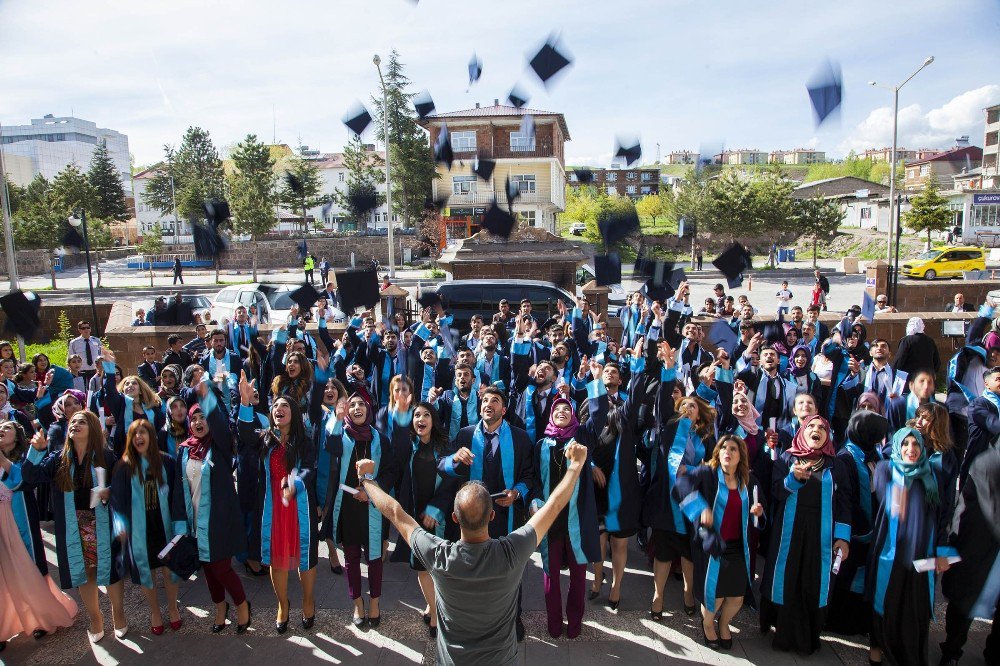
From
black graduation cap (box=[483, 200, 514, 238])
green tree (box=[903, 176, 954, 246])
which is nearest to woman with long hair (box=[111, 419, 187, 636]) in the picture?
black graduation cap (box=[483, 200, 514, 238])

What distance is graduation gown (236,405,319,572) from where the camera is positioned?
4.11m

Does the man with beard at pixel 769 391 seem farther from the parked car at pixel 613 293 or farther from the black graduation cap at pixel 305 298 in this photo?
the parked car at pixel 613 293

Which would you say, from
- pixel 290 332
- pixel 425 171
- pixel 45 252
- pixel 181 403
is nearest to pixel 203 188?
pixel 45 252

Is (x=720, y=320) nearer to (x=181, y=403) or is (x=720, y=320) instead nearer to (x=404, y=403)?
(x=404, y=403)

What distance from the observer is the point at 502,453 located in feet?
13.4

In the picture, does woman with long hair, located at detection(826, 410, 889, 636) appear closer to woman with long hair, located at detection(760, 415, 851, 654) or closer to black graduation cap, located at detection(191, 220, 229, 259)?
woman with long hair, located at detection(760, 415, 851, 654)

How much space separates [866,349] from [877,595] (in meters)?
4.35

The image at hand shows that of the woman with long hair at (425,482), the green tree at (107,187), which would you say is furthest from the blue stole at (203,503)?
the green tree at (107,187)

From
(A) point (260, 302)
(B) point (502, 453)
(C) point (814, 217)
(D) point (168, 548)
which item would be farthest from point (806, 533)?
(C) point (814, 217)

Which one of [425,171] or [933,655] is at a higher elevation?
[425,171]

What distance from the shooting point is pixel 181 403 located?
466cm

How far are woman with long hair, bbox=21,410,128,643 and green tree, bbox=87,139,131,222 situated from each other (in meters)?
58.6

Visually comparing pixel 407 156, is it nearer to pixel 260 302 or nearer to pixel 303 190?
pixel 303 190

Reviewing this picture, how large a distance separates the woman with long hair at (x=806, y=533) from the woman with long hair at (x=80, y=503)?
3668 mm
